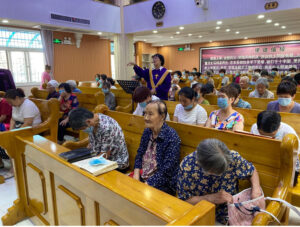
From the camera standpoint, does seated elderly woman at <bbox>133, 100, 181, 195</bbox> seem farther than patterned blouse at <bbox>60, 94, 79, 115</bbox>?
No

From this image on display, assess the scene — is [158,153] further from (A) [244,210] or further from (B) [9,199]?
(B) [9,199]

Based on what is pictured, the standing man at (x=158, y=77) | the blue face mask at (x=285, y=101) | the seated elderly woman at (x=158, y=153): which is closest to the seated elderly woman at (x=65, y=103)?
the standing man at (x=158, y=77)

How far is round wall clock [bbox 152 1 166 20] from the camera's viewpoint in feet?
27.8

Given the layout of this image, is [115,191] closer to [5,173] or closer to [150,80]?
[5,173]

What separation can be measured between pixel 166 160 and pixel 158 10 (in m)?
8.01

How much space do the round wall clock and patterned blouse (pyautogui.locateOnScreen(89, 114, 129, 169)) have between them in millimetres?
7461

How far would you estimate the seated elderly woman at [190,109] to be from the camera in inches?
107

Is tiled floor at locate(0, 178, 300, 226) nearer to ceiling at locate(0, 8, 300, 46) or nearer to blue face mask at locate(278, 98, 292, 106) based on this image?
blue face mask at locate(278, 98, 292, 106)

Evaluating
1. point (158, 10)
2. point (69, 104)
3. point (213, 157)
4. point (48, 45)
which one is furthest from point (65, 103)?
point (48, 45)

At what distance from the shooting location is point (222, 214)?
4.76 ft

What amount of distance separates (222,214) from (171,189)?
0.47 m

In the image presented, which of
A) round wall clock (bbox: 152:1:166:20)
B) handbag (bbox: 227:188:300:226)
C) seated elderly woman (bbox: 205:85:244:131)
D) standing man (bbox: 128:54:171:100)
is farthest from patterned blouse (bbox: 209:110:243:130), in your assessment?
round wall clock (bbox: 152:1:166:20)

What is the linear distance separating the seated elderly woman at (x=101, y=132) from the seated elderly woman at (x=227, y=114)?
1.05 m

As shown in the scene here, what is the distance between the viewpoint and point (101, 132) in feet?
6.65
